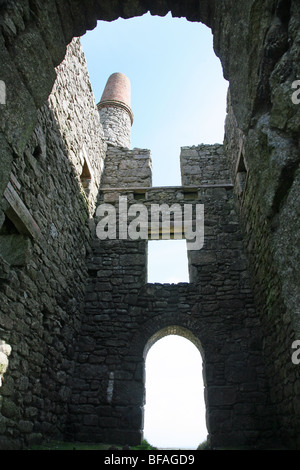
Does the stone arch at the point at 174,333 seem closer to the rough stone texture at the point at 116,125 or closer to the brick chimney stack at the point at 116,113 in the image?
the brick chimney stack at the point at 116,113

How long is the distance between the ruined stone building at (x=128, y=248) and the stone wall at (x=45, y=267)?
3 cm

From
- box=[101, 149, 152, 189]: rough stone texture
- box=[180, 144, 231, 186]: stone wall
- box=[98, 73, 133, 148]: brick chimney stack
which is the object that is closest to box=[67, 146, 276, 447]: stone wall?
box=[180, 144, 231, 186]: stone wall

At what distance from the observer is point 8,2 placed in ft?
6.08

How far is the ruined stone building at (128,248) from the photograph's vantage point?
1680 millimetres

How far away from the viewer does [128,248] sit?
673cm

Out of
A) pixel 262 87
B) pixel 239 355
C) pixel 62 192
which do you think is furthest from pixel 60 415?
pixel 262 87

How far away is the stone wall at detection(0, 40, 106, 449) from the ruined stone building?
3 cm

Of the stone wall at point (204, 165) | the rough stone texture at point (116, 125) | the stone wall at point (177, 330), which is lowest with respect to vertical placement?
the stone wall at point (177, 330)

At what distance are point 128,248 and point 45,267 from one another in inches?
104

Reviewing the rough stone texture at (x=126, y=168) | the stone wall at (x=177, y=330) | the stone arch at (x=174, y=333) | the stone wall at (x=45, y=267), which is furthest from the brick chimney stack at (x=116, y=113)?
the stone arch at (x=174, y=333)

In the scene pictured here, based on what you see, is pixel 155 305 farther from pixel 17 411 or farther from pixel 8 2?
pixel 8 2

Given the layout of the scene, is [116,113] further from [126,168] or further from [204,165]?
[204,165]

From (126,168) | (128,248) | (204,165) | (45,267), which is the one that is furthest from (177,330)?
(126,168)

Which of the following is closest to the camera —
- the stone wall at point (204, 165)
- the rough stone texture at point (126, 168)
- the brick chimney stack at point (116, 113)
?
the stone wall at point (204, 165)
